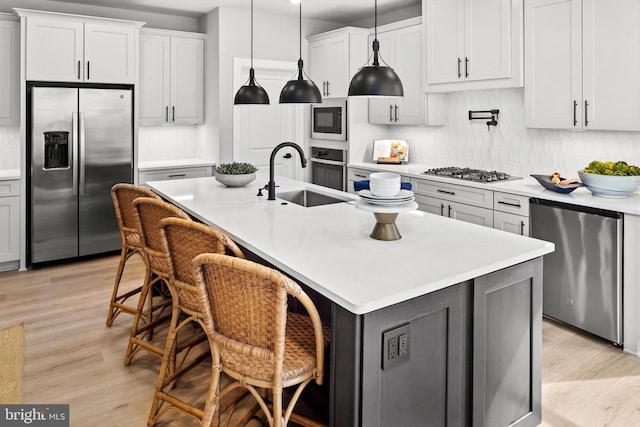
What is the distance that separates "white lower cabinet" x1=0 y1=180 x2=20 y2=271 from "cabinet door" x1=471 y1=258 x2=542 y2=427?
4.41 metres

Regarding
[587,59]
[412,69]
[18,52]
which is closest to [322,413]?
[587,59]

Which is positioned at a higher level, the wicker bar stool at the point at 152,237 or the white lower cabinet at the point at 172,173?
the white lower cabinet at the point at 172,173

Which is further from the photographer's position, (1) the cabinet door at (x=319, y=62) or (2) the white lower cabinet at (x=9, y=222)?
(1) the cabinet door at (x=319, y=62)

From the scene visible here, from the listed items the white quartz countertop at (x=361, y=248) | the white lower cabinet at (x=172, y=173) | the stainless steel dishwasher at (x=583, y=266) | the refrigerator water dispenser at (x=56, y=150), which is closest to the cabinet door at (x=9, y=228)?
the refrigerator water dispenser at (x=56, y=150)

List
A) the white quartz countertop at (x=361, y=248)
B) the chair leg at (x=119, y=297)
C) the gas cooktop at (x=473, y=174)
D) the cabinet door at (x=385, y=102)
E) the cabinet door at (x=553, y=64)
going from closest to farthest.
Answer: the white quartz countertop at (x=361, y=248)
the chair leg at (x=119, y=297)
the cabinet door at (x=553, y=64)
the gas cooktop at (x=473, y=174)
the cabinet door at (x=385, y=102)

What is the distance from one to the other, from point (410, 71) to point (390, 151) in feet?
3.13

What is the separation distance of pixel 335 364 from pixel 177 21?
5.25 meters

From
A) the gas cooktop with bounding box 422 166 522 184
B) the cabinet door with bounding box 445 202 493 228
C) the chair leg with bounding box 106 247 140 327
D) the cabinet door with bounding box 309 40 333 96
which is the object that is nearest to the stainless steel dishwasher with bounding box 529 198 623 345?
the cabinet door with bounding box 445 202 493 228

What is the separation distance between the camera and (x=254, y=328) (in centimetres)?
A: 159

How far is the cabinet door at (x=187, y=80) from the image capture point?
5465 mm

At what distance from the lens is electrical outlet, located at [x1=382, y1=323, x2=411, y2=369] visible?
159 centimetres

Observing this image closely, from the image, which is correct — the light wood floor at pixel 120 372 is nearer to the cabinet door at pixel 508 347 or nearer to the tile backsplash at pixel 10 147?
the cabinet door at pixel 508 347

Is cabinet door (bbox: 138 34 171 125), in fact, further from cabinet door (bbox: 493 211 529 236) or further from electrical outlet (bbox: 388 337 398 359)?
electrical outlet (bbox: 388 337 398 359)

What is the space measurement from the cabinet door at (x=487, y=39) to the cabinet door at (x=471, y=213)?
1.12 metres
